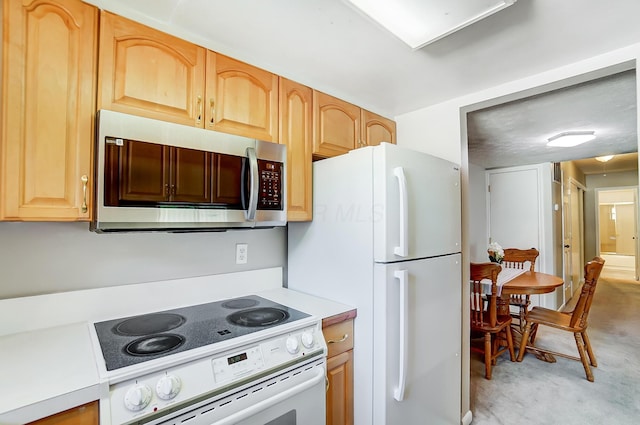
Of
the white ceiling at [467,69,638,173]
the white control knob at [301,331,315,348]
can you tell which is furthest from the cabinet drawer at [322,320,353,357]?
the white ceiling at [467,69,638,173]

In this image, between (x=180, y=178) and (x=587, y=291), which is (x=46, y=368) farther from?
(x=587, y=291)

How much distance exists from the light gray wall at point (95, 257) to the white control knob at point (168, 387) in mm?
709

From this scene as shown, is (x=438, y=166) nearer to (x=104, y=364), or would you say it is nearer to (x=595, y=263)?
(x=104, y=364)

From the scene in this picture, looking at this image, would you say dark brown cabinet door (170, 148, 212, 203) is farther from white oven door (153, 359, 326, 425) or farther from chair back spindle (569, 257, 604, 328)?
chair back spindle (569, 257, 604, 328)

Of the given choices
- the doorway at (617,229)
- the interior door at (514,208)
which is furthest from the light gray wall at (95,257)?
the doorway at (617,229)

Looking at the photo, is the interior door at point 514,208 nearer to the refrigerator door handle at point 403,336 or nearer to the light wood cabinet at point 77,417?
the refrigerator door handle at point 403,336

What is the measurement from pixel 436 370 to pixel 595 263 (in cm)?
205

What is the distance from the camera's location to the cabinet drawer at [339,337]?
148cm

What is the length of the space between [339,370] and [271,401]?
0.46 meters

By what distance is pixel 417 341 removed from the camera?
1.62 meters

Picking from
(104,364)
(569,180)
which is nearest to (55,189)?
(104,364)

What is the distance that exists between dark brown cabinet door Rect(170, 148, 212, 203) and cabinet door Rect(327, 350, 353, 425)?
97cm

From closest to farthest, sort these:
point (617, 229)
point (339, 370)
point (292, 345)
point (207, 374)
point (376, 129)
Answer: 1. point (207, 374)
2. point (292, 345)
3. point (339, 370)
4. point (376, 129)
5. point (617, 229)

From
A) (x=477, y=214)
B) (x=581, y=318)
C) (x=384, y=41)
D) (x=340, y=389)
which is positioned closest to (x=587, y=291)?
(x=581, y=318)
